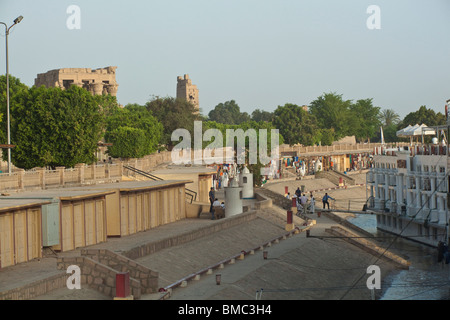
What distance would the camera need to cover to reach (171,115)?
9669cm

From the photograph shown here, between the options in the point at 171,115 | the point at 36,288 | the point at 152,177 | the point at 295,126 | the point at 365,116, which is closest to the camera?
the point at 36,288

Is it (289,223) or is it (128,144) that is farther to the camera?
(128,144)

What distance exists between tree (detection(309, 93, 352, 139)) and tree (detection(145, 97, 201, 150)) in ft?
167

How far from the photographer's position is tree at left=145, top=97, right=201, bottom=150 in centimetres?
9650

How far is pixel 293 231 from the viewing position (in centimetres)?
4344

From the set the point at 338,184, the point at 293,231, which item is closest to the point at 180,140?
the point at 338,184

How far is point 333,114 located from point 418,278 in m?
110

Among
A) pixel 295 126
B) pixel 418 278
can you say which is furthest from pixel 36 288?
pixel 295 126

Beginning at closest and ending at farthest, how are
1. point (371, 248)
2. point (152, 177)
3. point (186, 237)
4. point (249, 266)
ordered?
→ point (249, 266) → point (186, 237) → point (371, 248) → point (152, 177)

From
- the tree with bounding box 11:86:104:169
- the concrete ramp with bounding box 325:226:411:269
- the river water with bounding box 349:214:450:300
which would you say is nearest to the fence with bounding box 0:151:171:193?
the tree with bounding box 11:86:104:169

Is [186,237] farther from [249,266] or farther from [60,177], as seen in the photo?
[60,177]

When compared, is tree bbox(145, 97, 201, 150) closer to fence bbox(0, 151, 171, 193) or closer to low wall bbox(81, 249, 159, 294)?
fence bbox(0, 151, 171, 193)
